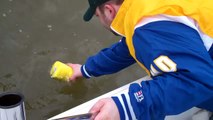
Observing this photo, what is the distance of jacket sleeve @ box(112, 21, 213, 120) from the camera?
93 cm

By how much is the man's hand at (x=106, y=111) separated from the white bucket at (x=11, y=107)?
17 cm

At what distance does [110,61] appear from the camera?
1402 millimetres

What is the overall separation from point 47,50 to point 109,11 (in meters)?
0.78

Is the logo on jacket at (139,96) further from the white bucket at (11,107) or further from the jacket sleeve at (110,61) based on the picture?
the jacket sleeve at (110,61)

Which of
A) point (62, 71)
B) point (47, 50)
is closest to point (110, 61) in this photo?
point (62, 71)

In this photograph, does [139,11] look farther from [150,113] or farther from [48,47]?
[48,47]

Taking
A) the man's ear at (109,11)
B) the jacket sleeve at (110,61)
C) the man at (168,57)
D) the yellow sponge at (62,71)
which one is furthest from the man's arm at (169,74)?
the yellow sponge at (62,71)

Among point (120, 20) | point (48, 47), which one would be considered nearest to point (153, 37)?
point (120, 20)

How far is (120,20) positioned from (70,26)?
3.08ft

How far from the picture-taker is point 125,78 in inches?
70.9

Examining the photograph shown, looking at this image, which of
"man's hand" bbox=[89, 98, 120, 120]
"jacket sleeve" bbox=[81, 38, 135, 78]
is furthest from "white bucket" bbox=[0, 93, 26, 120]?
"jacket sleeve" bbox=[81, 38, 135, 78]

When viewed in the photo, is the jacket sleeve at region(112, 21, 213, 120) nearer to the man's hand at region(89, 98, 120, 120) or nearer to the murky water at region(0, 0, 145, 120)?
the man's hand at region(89, 98, 120, 120)

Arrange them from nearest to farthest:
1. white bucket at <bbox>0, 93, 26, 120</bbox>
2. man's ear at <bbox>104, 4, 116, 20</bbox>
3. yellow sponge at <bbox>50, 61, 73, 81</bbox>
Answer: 1. white bucket at <bbox>0, 93, 26, 120</bbox>
2. man's ear at <bbox>104, 4, 116, 20</bbox>
3. yellow sponge at <bbox>50, 61, 73, 81</bbox>

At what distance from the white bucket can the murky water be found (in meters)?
0.64
